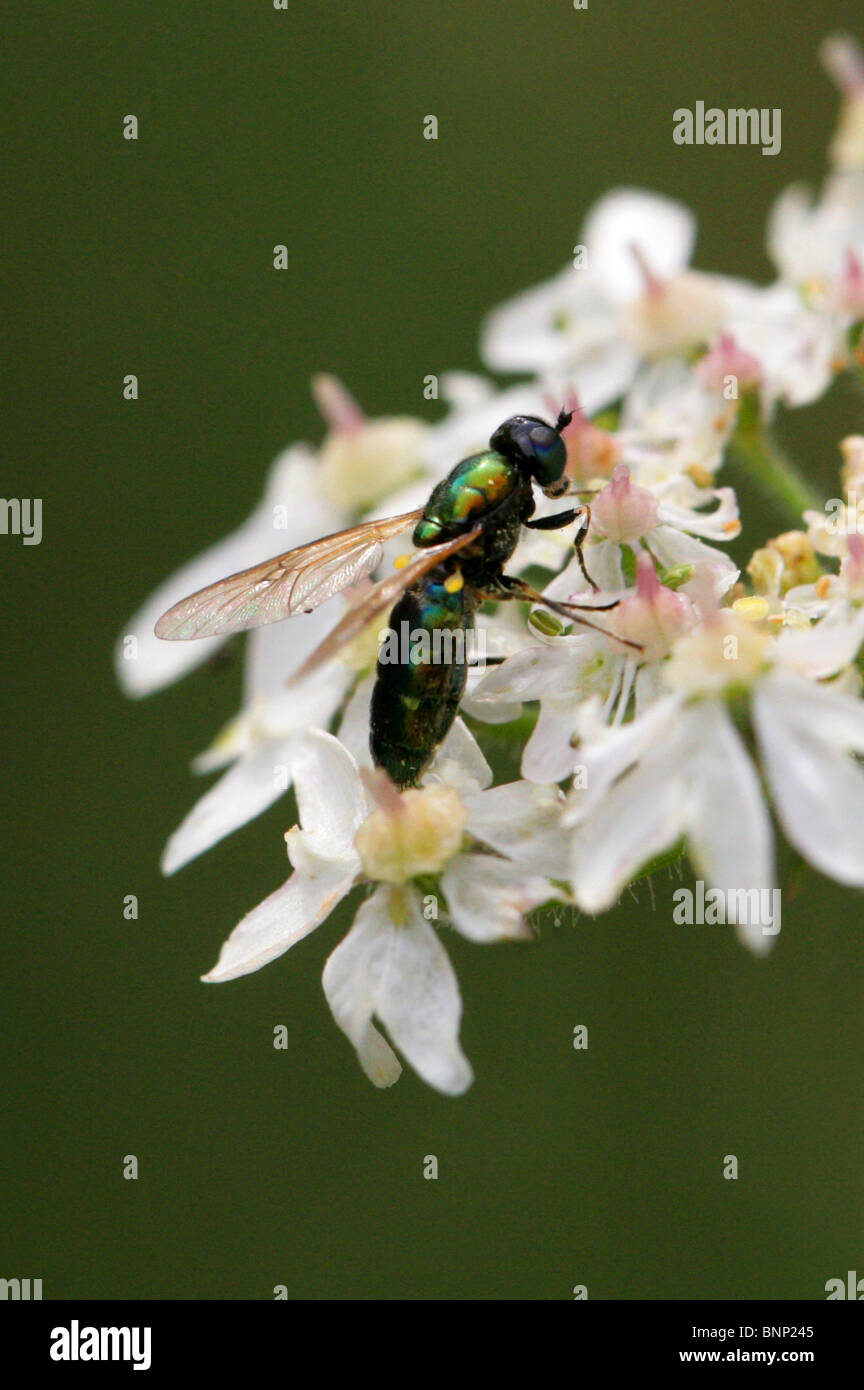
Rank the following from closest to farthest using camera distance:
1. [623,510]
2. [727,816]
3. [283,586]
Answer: [727,816], [623,510], [283,586]

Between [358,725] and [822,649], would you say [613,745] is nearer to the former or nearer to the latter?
[822,649]

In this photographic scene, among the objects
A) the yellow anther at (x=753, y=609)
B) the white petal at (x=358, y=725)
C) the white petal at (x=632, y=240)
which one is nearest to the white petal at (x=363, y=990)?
the white petal at (x=358, y=725)

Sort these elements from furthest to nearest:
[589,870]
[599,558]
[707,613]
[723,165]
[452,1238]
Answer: [723,165] → [452,1238] → [599,558] → [707,613] → [589,870]

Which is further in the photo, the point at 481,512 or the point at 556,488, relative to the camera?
the point at 556,488

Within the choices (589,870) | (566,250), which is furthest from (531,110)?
(589,870)

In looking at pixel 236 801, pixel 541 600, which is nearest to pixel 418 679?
pixel 541 600
